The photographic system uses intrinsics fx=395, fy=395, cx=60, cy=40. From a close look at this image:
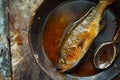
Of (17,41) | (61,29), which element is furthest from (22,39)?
(61,29)

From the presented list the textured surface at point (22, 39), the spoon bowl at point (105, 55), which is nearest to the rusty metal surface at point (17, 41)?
the textured surface at point (22, 39)

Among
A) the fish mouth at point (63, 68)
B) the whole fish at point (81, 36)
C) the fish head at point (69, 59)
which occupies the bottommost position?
the fish mouth at point (63, 68)

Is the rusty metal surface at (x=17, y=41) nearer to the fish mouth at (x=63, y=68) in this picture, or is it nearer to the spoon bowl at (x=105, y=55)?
the fish mouth at (x=63, y=68)

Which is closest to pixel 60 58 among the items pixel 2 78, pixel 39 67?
pixel 39 67

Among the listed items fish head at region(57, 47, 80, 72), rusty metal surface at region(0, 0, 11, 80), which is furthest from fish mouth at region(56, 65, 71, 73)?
rusty metal surface at region(0, 0, 11, 80)

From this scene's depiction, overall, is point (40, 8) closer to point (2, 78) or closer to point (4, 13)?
point (4, 13)

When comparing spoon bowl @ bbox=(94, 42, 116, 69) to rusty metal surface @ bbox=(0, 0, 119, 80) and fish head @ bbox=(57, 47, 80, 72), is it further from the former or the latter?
rusty metal surface @ bbox=(0, 0, 119, 80)

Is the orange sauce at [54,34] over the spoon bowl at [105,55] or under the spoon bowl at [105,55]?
over
